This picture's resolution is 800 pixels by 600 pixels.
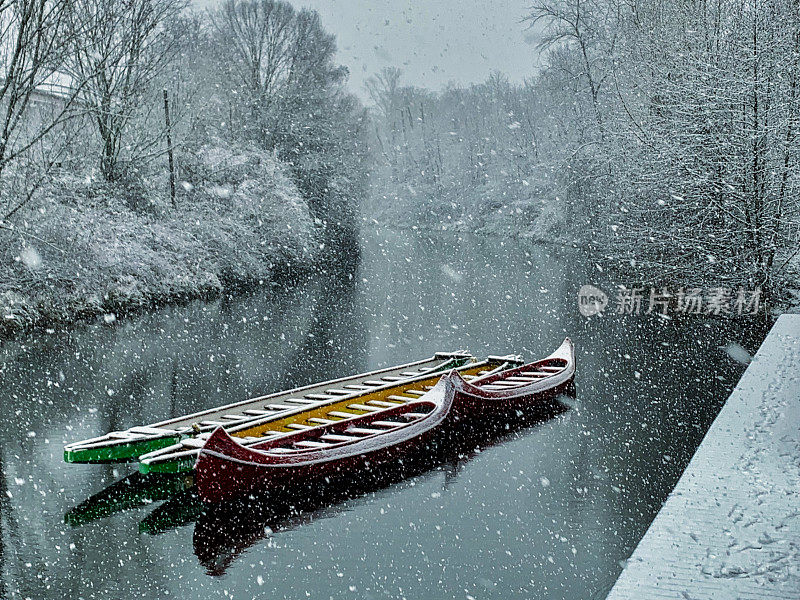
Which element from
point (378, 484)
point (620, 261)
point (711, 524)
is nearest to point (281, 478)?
point (378, 484)

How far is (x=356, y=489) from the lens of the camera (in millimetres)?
7367

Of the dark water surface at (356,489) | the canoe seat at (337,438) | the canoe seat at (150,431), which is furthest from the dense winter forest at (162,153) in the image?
the canoe seat at (337,438)

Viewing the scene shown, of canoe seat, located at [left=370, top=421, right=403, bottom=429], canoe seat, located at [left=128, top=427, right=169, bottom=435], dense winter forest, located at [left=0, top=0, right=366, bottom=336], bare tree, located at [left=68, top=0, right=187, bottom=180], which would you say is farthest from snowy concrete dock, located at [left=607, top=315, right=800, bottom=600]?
bare tree, located at [left=68, top=0, right=187, bottom=180]

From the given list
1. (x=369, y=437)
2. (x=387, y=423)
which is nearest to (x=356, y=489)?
(x=369, y=437)

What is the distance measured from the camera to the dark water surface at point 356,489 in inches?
227

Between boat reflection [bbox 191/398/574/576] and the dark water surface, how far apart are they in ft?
0.08

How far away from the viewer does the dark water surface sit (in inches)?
227

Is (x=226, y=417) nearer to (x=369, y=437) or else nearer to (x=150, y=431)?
(x=150, y=431)

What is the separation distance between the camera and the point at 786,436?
698cm

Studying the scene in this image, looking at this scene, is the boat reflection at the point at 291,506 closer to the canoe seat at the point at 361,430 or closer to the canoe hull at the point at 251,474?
the canoe hull at the point at 251,474

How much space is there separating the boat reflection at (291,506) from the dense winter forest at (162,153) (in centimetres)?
809

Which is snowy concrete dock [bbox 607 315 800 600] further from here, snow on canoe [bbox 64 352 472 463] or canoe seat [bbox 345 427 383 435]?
snow on canoe [bbox 64 352 472 463]

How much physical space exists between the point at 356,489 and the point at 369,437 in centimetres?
51

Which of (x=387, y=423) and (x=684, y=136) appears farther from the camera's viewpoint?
(x=684, y=136)
